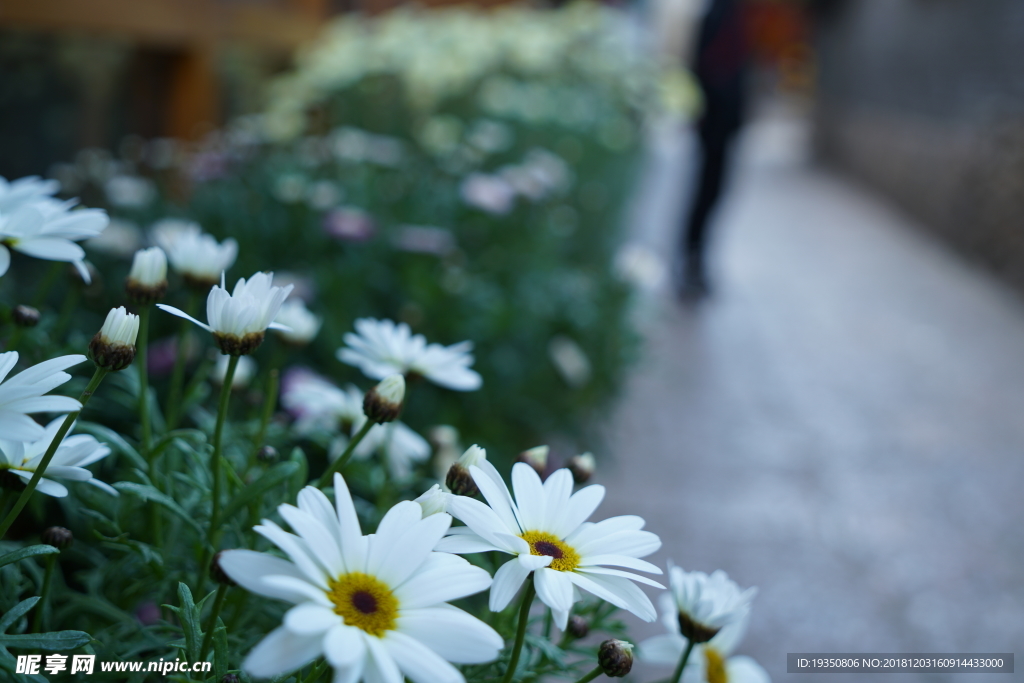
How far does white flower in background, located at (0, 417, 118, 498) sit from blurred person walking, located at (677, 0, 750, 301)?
281 cm

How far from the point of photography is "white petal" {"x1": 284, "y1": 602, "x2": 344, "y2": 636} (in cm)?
32

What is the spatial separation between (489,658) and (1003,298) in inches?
147

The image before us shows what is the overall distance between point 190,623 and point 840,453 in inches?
72.1

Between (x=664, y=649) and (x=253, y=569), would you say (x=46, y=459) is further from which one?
(x=664, y=649)

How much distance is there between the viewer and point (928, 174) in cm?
487

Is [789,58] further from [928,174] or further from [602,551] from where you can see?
[602,551]

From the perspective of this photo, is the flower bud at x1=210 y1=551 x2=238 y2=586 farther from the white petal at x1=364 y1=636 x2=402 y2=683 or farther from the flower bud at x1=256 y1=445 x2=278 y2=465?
the flower bud at x1=256 y1=445 x2=278 y2=465

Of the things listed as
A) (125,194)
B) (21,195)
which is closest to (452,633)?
(21,195)

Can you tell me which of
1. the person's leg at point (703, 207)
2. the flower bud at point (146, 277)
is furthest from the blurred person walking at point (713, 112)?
the flower bud at point (146, 277)

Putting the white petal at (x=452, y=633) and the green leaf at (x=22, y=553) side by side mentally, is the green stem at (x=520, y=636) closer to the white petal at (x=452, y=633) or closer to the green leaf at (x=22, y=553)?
the white petal at (x=452, y=633)

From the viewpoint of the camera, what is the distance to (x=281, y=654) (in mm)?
334

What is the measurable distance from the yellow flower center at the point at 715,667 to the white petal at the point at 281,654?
37 centimetres

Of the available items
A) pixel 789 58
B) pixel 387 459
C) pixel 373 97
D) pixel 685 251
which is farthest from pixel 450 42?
pixel 789 58

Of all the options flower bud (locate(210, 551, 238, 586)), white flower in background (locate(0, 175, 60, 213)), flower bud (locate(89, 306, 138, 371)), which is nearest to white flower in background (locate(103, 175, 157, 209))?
white flower in background (locate(0, 175, 60, 213))
